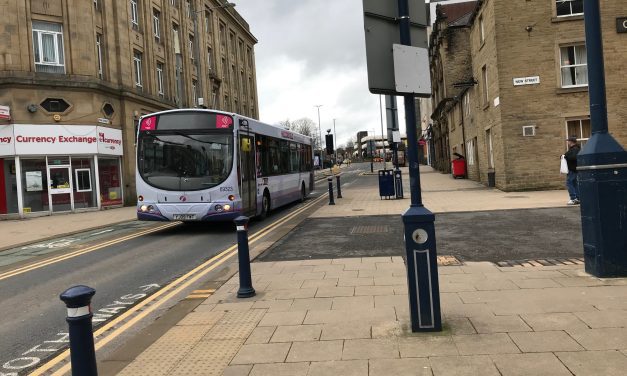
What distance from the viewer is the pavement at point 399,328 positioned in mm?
3697

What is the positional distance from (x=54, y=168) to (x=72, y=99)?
354 cm

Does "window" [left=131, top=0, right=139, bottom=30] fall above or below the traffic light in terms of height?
above

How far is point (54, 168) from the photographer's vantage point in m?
24.2

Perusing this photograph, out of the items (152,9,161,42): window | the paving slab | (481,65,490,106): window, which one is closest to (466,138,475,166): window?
(481,65,490,106): window

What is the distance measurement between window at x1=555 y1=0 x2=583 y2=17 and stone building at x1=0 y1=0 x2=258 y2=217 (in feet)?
52.2

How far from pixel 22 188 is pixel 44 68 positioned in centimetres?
604

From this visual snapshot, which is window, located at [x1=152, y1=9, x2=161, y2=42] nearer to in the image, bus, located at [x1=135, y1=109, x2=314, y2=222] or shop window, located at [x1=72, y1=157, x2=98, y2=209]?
shop window, located at [x1=72, y1=157, x2=98, y2=209]

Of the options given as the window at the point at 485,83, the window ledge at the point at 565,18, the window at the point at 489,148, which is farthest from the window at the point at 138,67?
the window ledge at the point at 565,18

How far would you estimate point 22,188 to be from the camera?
23219mm

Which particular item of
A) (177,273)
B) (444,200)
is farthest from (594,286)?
(444,200)

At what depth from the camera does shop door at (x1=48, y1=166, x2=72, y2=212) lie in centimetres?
2397

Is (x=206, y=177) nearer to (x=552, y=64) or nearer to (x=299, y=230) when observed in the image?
(x=299, y=230)

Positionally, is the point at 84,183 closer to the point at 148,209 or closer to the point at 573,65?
the point at 148,209

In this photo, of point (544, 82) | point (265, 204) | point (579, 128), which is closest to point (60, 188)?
point (265, 204)
